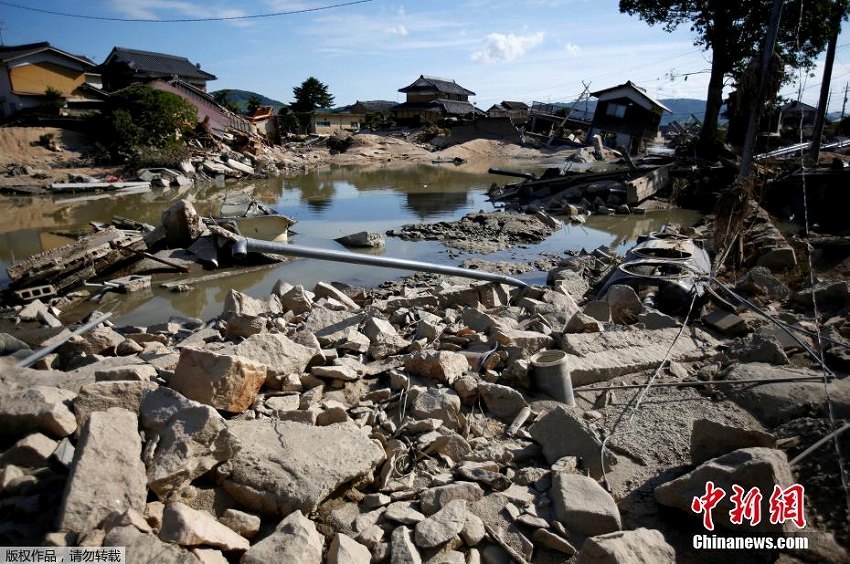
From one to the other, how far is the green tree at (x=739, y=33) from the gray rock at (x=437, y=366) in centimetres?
2098

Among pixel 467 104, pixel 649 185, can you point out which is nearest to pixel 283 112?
pixel 467 104

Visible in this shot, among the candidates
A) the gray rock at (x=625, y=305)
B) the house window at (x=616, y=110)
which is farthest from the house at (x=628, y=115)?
the gray rock at (x=625, y=305)

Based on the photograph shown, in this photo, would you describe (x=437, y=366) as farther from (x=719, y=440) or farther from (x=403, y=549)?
(x=719, y=440)

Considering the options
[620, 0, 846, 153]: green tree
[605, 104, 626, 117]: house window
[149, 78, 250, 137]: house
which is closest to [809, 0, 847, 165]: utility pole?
[620, 0, 846, 153]: green tree

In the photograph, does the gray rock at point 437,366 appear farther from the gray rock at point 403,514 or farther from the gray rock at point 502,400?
the gray rock at point 403,514

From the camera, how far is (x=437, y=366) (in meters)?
3.60

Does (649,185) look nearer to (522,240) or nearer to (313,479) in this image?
(522,240)

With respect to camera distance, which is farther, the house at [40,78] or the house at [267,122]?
the house at [267,122]

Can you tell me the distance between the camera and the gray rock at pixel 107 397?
2.59m

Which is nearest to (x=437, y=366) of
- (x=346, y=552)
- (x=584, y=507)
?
(x=584, y=507)

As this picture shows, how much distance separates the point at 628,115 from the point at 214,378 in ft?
125

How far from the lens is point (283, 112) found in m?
44.2

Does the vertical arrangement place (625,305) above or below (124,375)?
below

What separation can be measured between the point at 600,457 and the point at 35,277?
8.79 meters
